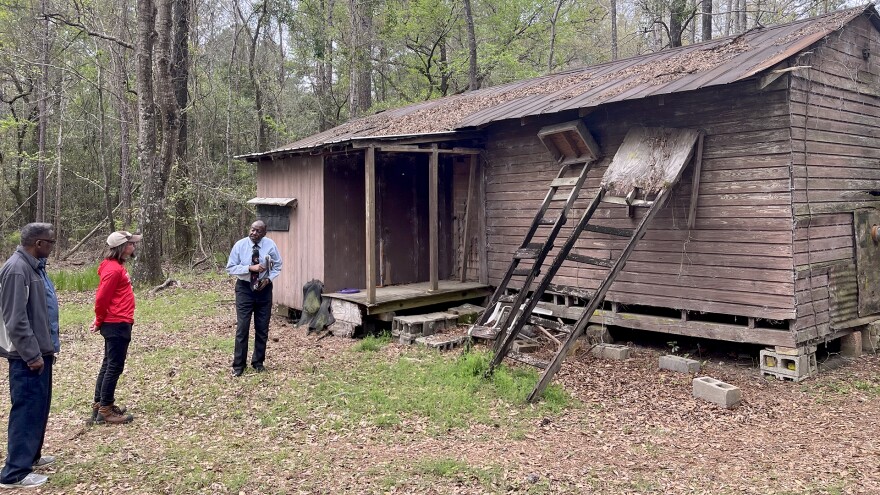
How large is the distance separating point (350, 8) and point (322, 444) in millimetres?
16218

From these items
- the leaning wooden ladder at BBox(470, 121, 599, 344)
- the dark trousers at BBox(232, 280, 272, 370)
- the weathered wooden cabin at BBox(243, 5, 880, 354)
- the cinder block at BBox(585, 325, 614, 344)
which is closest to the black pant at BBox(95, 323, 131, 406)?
the dark trousers at BBox(232, 280, 272, 370)

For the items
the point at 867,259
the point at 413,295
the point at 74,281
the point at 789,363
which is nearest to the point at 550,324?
the point at 413,295

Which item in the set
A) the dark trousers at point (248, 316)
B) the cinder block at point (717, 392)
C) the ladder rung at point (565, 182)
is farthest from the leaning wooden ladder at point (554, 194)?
the dark trousers at point (248, 316)

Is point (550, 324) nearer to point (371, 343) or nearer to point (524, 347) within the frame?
point (524, 347)

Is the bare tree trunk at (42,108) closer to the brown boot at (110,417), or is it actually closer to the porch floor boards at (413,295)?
the porch floor boards at (413,295)

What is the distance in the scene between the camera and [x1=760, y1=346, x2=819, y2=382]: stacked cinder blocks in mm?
6637

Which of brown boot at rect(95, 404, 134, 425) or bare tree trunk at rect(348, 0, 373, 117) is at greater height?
bare tree trunk at rect(348, 0, 373, 117)

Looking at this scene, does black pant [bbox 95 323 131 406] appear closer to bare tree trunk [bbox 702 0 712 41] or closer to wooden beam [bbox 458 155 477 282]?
wooden beam [bbox 458 155 477 282]

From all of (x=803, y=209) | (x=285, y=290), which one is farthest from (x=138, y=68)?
(x=803, y=209)

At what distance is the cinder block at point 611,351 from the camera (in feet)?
24.8

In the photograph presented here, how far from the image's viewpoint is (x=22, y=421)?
13.8 feet

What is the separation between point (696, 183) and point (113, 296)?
21.6 ft

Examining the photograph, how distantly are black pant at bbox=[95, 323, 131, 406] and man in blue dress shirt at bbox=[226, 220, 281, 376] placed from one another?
1.57 m

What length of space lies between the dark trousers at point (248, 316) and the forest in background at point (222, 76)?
9397mm
